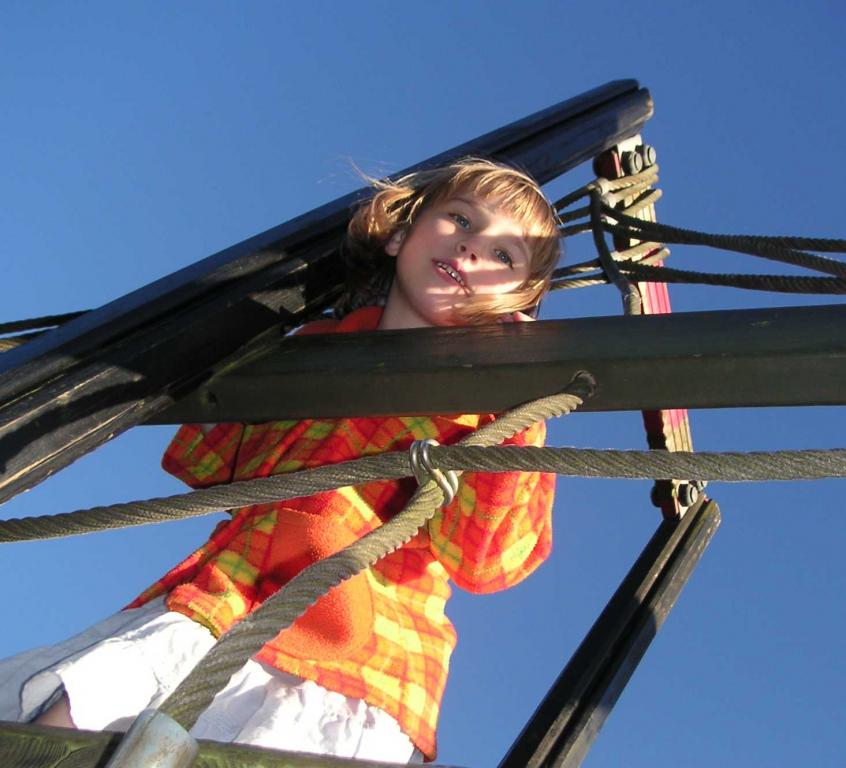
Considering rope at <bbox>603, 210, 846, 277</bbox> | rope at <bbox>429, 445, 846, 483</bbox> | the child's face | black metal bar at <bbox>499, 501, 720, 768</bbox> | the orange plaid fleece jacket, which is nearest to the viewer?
rope at <bbox>429, 445, 846, 483</bbox>

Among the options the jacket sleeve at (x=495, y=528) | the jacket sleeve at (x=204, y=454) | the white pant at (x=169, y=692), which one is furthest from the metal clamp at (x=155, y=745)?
the jacket sleeve at (x=204, y=454)

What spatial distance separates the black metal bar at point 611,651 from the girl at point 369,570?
0.53ft

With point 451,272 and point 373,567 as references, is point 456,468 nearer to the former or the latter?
point 373,567

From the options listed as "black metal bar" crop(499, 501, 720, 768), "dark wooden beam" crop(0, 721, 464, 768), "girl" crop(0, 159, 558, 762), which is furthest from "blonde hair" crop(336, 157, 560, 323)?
"dark wooden beam" crop(0, 721, 464, 768)

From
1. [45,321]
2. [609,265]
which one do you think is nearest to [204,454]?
[45,321]

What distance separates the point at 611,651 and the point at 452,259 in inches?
25.2

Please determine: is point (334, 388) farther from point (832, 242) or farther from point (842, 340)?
point (832, 242)

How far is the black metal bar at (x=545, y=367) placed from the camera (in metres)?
1.13

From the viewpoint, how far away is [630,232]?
90.4 inches

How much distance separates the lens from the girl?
129cm

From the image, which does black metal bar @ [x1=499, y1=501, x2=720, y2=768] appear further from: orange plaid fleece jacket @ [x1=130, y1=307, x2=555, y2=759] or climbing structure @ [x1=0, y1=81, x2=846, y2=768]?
orange plaid fleece jacket @ [x1=130, y1=307, x2=555, y2=759]

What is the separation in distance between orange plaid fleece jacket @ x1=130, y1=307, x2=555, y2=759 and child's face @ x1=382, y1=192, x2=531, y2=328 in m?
0.18

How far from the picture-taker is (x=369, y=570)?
150 cm

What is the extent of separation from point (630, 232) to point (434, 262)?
0.75 meters
